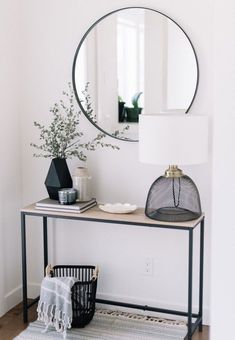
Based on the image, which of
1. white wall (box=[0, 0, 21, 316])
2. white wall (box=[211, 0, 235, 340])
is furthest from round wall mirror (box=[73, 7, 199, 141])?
white wall (box=[211, 0, 235, 340])

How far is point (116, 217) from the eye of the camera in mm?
2729

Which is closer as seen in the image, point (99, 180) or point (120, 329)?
point (120, 329)

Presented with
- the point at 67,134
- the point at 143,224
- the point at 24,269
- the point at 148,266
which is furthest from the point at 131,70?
the point at 24,269

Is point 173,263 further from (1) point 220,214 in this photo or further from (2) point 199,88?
(1) point 220,214

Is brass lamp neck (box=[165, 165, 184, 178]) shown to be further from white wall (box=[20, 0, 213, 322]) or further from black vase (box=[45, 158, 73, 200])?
black vase (box=[45, 158, 73, 200])

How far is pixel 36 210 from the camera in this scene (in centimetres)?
287

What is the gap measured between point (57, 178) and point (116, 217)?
18.3 inches

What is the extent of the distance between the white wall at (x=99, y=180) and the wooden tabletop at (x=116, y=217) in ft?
0.75

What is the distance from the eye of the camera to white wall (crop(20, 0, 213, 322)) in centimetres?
299

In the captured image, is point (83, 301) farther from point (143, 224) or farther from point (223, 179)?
point (223, 179)

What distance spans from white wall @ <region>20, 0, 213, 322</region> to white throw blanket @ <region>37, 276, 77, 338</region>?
41cm

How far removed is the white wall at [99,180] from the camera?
9.81ft

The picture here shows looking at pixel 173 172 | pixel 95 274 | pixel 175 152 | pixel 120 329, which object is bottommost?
pixel 120 329

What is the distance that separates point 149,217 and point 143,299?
0.70 metres
